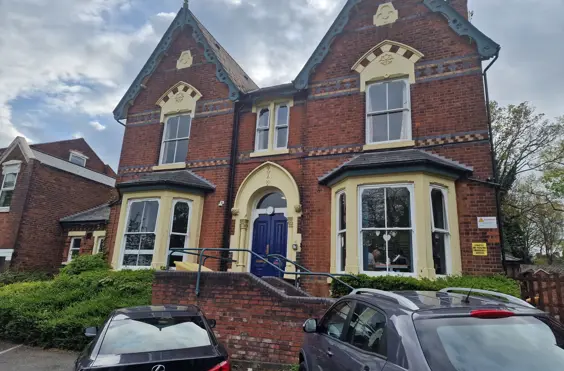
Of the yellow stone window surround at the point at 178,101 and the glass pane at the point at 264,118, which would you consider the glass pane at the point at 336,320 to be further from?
the yellow stone window surround at the point at 178,101

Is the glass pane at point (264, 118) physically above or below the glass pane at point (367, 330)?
above

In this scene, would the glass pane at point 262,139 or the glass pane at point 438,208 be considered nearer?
the glass pane at point 438,208

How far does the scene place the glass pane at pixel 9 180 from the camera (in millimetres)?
16908

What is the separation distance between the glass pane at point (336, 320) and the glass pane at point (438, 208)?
5469mm

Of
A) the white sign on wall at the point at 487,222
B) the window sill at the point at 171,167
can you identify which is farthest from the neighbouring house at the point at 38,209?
the white sign on wall at the point at 487,222

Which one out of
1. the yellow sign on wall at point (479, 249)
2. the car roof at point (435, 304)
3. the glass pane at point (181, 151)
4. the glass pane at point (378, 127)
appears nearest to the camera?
the car roof at point (435, 304)

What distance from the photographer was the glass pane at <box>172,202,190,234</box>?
439 inches

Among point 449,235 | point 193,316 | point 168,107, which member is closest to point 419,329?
point 193,316

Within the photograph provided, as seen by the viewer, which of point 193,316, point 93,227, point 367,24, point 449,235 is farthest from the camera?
point 93,227

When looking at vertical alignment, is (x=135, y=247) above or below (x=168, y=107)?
below

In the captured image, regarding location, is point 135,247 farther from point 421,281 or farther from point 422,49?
point 422,49

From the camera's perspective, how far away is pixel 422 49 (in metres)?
10.1

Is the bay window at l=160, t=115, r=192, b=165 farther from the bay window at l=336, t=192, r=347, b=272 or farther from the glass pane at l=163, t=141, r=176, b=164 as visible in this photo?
the bay window at l=336, t=192, r=347, b=272

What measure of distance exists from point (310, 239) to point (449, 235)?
347 cm
